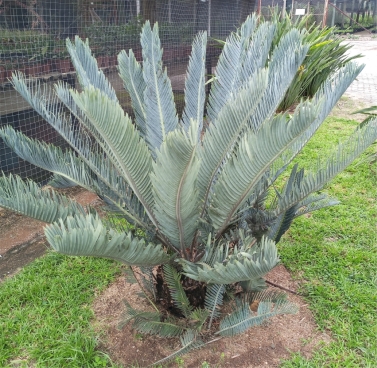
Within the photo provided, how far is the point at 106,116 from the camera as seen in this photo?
134cm

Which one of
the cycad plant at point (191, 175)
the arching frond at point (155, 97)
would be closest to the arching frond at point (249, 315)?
the cycad plant at point (191, 175)

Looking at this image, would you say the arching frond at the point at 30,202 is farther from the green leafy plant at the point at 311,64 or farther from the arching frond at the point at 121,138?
the green leafy plant at the point at 311,64

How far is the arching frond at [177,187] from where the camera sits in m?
1.24

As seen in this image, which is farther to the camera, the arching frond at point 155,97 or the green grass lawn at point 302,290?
the arching frond at point 155,97

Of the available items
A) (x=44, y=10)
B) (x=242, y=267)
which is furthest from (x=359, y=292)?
(x=44, y=10)

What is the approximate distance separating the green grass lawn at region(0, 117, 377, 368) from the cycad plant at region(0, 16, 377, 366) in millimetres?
360

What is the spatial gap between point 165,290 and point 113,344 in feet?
1.15

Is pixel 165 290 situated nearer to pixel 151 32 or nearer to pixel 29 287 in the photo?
pixel 29 287

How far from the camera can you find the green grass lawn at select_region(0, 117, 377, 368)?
75.0 inches

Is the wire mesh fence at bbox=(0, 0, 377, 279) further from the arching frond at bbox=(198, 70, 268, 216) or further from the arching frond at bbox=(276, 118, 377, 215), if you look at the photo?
the arching frond at bbox=(276, 118, 377, 215)

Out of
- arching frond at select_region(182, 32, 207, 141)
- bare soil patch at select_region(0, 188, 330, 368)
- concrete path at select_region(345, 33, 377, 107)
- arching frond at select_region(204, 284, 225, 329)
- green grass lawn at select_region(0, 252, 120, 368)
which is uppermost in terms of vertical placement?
arching frond at select_region(182, 32, 207, 141)

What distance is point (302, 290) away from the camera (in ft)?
7.66

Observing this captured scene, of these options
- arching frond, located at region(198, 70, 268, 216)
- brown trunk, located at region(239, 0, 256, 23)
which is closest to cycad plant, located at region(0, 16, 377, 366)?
arching frond, located at region(198, 70, 268, 216)

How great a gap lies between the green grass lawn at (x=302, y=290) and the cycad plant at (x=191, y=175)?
0.36m
